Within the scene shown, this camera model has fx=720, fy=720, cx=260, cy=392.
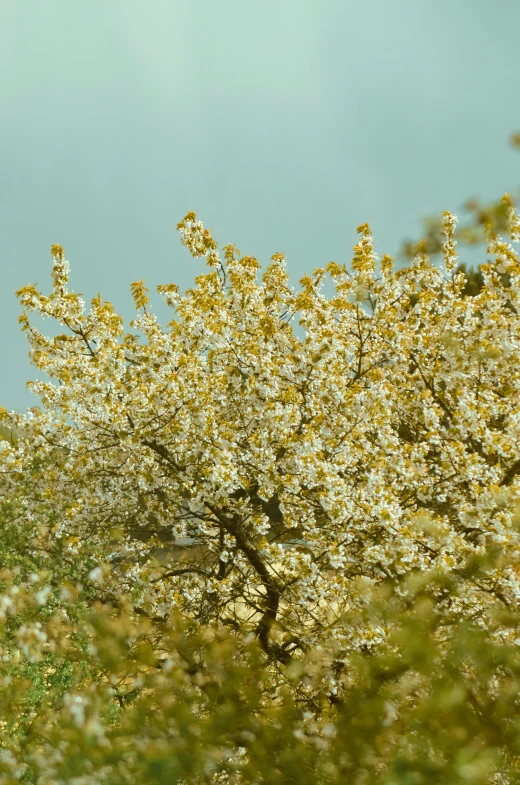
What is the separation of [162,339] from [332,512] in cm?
397

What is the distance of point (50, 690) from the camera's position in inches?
283

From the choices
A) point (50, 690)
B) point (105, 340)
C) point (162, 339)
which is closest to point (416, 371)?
point (162, 339)

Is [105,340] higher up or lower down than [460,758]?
higher up

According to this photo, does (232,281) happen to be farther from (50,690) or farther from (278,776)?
(278,776)

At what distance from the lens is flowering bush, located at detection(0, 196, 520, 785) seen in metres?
5.38

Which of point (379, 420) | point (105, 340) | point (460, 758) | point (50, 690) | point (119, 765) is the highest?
point (105, 340)

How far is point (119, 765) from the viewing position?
3.26 meters

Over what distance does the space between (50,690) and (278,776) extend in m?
4.81

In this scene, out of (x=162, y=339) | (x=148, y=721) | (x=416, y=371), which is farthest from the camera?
(x=416, y=371)

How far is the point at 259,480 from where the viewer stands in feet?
26.7

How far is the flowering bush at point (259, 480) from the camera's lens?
212 inches

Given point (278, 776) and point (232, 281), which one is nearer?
point (278, 776)

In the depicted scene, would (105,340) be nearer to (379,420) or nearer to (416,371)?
(379,420)

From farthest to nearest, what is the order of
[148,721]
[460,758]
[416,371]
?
[416,371], [148,721], [460,758]
